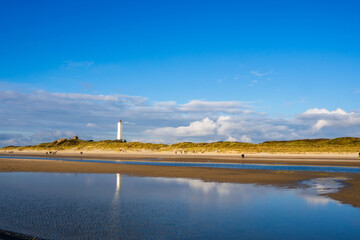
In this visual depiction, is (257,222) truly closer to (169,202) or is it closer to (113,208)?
(169,202)

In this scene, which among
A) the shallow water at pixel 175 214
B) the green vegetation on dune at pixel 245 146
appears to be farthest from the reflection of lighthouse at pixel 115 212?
the green vegetation on dune at pixel 245 146

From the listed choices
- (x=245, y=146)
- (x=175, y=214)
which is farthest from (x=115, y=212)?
(x=245, y=146)

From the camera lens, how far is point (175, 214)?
1238 centimetres

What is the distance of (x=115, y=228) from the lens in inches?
402

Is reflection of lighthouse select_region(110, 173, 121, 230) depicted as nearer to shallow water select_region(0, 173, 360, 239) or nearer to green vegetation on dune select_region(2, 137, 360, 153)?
shallow water select_region(0, 173, 360, 239)

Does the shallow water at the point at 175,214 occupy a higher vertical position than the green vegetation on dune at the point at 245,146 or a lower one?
lower

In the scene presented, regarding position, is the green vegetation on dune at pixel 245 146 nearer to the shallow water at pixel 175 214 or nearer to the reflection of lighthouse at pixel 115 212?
the shallow water at pixel 175 214

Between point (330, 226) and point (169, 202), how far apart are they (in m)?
7.35

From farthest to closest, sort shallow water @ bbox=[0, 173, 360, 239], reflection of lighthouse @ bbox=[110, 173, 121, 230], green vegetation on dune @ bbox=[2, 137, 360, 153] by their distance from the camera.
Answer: green vegetation on dune @ bbox=[2, 137, 360, 153]
reflection of lighthouse @ bbox=[110, 173, 121, 230]
shallow water @ bbox=[0, 173, 360, 239]

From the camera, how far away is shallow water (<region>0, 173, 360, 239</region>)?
32.1 ft

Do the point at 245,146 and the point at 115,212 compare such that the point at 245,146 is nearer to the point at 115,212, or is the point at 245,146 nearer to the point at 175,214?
the point at 175,214

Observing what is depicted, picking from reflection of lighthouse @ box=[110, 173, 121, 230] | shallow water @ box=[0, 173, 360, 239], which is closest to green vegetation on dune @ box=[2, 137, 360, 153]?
shallow water @ box=[0, 173, 360, 239]

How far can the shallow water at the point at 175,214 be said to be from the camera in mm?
9781

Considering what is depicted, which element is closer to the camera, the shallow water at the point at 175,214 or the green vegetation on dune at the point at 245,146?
the shallow water at the point at 175,214
